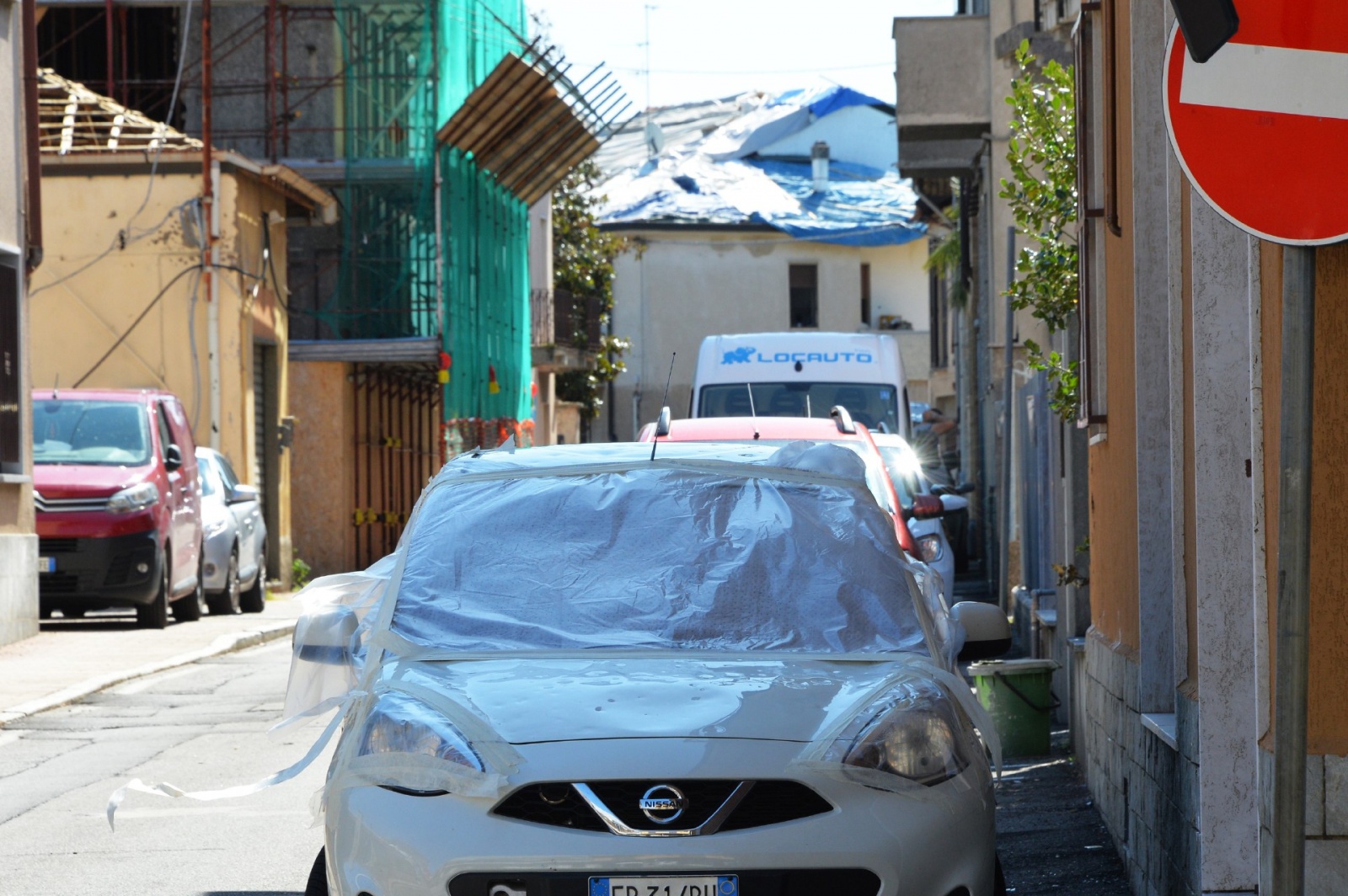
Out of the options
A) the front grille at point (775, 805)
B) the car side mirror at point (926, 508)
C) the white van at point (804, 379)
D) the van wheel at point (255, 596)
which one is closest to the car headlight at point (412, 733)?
the front grille at point (775, 805)

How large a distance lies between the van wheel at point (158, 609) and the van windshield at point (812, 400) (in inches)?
209

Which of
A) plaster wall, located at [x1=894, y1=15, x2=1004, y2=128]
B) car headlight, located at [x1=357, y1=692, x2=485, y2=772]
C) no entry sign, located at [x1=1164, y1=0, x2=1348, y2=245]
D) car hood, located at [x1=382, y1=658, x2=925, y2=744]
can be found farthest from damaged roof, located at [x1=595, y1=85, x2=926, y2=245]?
no entry sign, located at [x1=1164, y1=0, x2=1348, y2=245]

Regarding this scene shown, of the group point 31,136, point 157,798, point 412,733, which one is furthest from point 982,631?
point 31,136

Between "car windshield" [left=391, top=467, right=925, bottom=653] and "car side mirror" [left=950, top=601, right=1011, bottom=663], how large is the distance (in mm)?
285

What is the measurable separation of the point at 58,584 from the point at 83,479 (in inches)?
39.2

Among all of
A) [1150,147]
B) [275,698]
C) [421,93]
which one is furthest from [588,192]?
[1150,147]

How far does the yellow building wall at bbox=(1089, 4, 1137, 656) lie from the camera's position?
7.11m

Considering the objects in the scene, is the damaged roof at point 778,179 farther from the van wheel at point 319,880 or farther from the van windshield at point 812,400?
the van wheel at point 319,880

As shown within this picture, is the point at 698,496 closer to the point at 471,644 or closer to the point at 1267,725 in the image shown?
the point at 471,644

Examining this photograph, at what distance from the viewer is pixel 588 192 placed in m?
50.2

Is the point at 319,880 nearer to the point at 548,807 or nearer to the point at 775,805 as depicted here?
the point at 548,807

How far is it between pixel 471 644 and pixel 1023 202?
284 inches

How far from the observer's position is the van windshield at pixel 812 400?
1819 cm

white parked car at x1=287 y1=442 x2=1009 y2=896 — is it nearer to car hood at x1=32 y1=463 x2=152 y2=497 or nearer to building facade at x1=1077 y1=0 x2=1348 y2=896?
building facade at x1=1077 y1=0 x2=1348 y2=896
